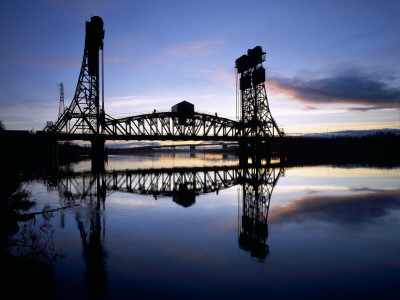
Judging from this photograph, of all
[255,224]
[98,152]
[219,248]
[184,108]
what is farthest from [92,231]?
[184,108]

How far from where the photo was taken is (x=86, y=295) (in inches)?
267

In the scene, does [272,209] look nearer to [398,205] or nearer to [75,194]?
[398,205]

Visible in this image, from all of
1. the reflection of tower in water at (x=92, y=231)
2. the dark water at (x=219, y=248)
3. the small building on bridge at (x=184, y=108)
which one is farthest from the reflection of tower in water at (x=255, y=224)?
the small building on bridge at (x=184, y=108)

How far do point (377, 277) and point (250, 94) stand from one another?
2915 inches

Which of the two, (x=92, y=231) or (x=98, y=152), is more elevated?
(x=98, y=152)

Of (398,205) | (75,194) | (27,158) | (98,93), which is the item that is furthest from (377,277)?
(27,158)

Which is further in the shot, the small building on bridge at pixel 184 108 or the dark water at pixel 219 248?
the small building on bridge at pixel 184 108

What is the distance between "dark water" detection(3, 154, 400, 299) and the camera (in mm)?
7121

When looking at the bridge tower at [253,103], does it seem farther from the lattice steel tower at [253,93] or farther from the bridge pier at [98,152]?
the bridge pier at [98,152]

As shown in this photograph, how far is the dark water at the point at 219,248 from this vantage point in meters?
7.12

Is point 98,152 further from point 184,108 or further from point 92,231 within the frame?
point 92,231

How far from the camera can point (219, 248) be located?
10062mm

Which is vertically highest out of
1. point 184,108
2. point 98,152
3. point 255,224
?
point 184,108

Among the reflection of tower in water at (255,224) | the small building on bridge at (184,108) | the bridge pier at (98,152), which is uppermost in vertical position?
the small building on bridge at (184,108)
